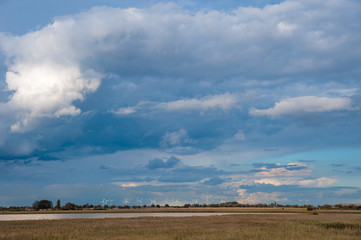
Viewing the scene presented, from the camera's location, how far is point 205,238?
115 feet

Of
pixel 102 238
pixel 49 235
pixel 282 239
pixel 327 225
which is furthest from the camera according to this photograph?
pixel 327 225

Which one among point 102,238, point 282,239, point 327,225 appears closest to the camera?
point 282,239

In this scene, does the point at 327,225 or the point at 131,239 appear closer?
the point at 131,239

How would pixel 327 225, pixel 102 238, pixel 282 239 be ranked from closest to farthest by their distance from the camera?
pixel 282 239, pixel 102 238, pixel 327 225

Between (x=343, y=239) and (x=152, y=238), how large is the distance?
21006 millimetres

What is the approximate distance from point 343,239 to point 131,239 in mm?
23306

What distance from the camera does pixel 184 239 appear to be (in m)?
34.9

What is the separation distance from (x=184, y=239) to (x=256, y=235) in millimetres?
9030

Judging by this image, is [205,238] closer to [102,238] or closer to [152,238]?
[152,238]

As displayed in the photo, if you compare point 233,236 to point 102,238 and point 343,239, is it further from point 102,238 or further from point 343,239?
point 102,238

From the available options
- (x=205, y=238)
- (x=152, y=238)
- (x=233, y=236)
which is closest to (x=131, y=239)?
(x=152, y=238)

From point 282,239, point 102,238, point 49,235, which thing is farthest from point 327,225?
point 49,235

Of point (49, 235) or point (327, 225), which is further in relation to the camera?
point (327, 225)

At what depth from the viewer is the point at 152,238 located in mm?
36312
